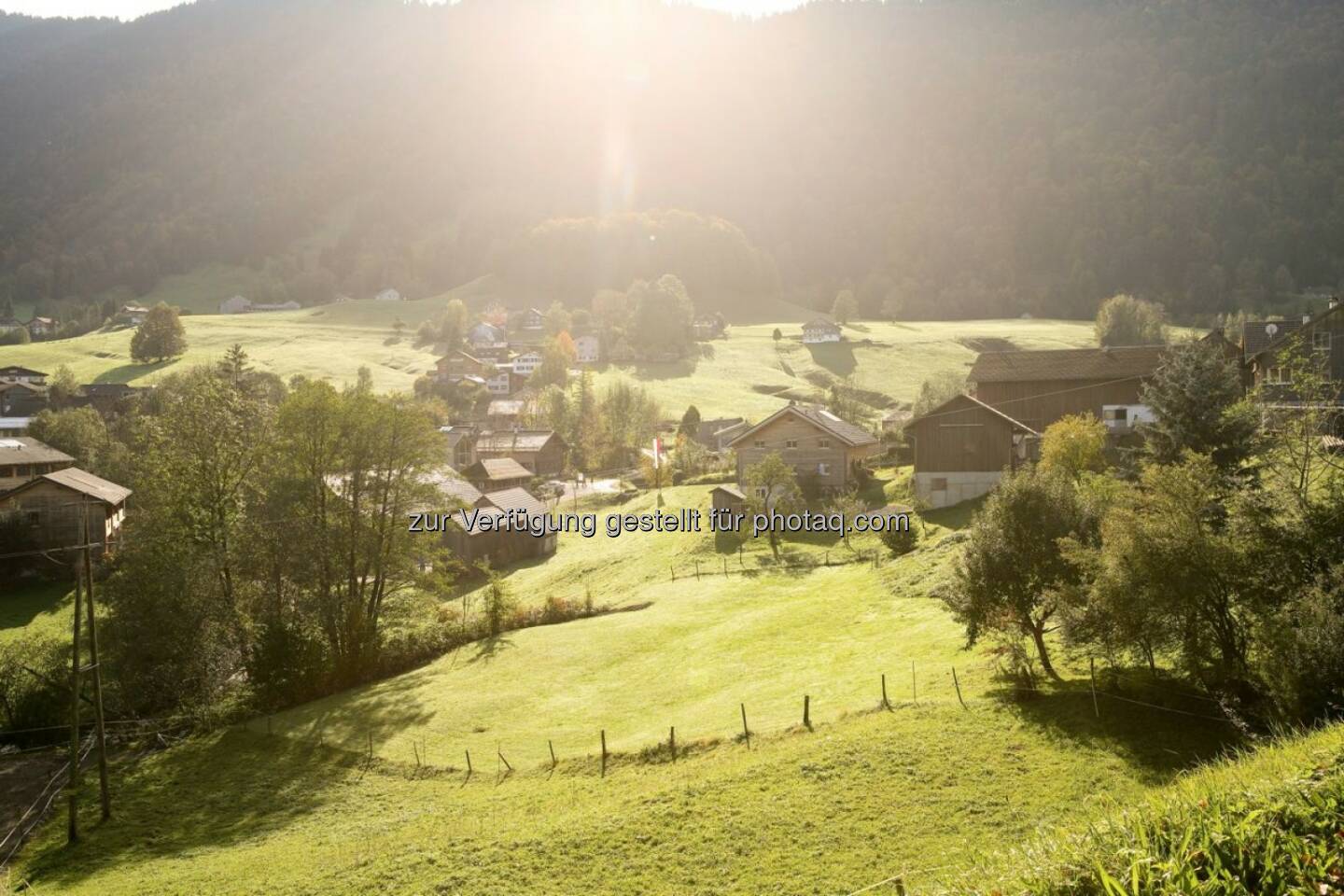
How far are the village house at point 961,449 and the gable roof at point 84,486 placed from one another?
50139 mm

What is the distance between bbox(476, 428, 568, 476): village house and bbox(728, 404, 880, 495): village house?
26132 millimetres

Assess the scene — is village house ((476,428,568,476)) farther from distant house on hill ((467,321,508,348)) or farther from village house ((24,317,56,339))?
village house ((24,317,56,339))

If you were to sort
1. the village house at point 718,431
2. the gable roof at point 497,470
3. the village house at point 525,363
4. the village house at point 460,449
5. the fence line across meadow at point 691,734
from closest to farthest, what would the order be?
the fence line across meadow at point 691,734 → the gable roof at point 497,470 → the village house at point 718,431 → the village house at point 460,449 → the village house at point 525,363

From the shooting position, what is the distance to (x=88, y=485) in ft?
180

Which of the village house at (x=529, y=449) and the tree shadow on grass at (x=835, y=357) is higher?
the tree shadow on grass at (x=835, y=357)

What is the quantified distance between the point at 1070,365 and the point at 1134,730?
141 feet

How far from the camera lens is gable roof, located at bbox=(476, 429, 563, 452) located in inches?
2928

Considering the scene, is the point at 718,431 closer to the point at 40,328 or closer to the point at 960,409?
the point at 960,409

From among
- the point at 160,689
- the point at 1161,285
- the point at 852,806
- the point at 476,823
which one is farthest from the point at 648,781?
the point at 1161,285

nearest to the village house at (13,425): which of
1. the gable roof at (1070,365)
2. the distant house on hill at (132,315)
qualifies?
the distant house on hill at (132,315)

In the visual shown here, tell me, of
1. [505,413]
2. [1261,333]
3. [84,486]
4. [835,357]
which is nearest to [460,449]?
[505,413]

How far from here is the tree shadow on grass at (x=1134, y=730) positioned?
48.6 ft

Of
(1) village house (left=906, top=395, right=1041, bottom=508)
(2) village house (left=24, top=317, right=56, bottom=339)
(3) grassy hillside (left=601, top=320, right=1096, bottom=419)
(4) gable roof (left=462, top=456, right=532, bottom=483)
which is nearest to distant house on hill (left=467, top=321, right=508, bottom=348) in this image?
(3) grassy hillside (left=601, top=320, right=1096, bottom=419)

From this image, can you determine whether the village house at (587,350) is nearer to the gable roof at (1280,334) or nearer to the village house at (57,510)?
the village house at (57,510)
